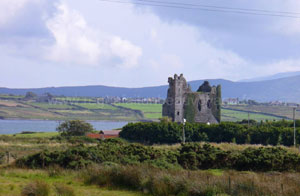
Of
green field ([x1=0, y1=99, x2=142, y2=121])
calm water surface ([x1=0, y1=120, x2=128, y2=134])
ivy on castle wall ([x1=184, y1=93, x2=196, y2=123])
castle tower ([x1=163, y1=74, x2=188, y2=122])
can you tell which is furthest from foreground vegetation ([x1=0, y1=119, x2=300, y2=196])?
green field ([x1=0, y1=99, x2=142, y2=121])

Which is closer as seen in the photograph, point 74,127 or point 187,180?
point 187,180

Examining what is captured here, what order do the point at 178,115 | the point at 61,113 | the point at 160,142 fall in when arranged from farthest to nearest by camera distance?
the point at 61,113 < the point at 178,115 < the point at 160,142

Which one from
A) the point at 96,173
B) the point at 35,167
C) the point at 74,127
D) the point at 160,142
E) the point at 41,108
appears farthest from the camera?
the point at 41,108

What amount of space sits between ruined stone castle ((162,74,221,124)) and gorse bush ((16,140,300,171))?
47.6 metres

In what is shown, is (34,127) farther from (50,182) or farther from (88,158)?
(50,182)

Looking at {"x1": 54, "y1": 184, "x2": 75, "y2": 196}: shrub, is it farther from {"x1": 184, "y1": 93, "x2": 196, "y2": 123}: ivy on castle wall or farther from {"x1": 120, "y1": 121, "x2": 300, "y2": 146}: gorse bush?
{"x1": 184, "y1": 93, "x2": 196, "y2": 123}: ivy on castle wall

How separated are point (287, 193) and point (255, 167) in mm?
9627

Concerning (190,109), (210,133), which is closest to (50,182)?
(210,133)

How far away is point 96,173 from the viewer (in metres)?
14.7

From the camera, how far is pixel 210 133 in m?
50.3

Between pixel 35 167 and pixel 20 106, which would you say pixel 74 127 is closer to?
pixel 35 167

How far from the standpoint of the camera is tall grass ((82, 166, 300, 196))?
11.7 meters

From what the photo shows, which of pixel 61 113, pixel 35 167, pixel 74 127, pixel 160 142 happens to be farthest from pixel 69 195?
pixel 61 113

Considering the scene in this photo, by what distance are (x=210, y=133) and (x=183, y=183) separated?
126 ft
